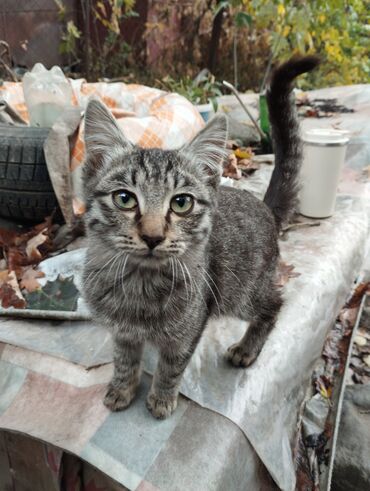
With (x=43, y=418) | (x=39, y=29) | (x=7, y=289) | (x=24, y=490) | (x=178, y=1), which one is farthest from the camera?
(x=178, y=1)

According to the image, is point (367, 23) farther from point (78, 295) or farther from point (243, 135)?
point (78, 295)

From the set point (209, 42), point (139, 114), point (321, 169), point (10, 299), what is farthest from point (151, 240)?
point (209, 42)

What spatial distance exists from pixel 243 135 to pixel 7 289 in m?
2.81

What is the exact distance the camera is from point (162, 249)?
3.92 feet

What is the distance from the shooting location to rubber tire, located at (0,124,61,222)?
8.45 ft

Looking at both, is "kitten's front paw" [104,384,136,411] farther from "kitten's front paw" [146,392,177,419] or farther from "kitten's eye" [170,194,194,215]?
"kitten's eye" [170,194,194,215]

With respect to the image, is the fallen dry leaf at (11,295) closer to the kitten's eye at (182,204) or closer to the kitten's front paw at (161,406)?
the kitten's front paw at (161,406)

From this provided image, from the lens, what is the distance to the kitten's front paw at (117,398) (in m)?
1.51

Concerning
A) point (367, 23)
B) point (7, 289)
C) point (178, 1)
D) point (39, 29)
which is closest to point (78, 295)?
point (7, 289)

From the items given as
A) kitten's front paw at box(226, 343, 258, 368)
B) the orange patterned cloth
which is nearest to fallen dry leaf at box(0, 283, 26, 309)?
the orange patterned cloth

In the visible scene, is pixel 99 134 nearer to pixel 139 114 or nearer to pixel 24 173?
pixel 24 173

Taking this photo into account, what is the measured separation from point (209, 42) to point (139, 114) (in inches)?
157

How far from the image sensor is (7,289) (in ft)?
6.86

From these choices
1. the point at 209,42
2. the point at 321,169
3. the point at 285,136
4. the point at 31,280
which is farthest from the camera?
the point at 209,42
